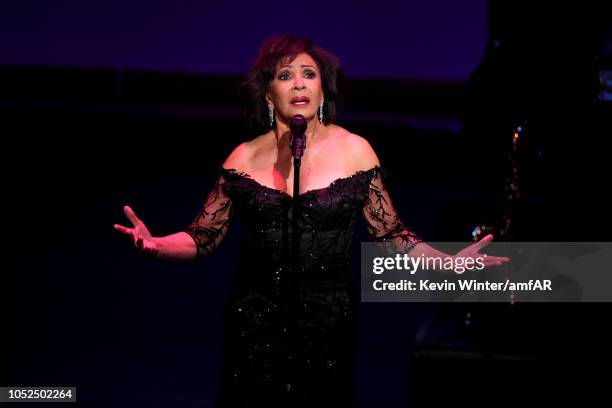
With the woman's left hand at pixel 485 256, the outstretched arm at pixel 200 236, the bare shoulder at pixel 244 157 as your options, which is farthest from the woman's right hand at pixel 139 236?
the woman's left hand at pixel 485 256

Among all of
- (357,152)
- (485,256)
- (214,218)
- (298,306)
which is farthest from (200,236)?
(485,256)

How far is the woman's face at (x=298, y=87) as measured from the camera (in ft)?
9.40

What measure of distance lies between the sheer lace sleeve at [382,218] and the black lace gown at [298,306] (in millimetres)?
62

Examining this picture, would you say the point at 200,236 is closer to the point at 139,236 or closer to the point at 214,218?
the point at 214,218

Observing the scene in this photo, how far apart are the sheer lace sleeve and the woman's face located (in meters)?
0.34

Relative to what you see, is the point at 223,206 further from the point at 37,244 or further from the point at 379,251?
the point at 37,244

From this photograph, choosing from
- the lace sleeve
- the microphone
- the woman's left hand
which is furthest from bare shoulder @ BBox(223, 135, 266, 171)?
the woman's left hand

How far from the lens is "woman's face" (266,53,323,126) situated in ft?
9.40

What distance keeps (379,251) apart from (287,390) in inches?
25.4

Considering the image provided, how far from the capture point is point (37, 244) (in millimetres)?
5719

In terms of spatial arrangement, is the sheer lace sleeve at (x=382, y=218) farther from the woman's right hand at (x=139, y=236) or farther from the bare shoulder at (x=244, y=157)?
the woman's right hand at (x=139, y=236)

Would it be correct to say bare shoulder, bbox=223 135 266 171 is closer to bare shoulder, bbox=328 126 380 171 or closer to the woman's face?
the woman's face

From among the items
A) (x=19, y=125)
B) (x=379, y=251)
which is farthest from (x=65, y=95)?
(x=379, y=251)

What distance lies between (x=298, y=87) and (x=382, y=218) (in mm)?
548
